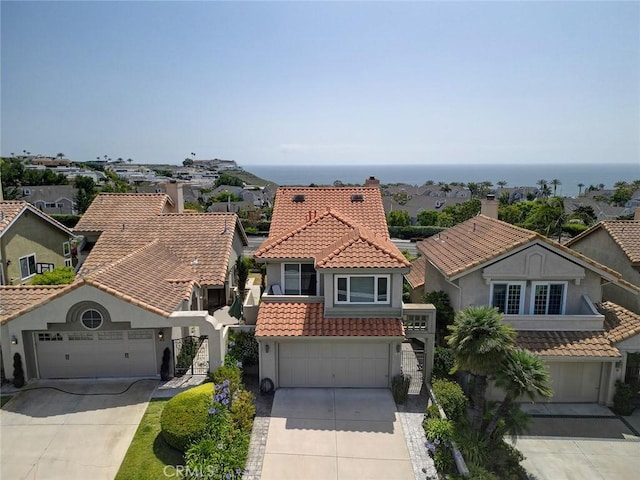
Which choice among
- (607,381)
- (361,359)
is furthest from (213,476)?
(607,381)

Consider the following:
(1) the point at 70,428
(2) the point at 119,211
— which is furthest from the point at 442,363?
(2) the point at 119,211

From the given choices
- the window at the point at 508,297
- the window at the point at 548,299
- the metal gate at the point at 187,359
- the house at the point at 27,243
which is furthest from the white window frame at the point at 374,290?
the house at the point at 27,243

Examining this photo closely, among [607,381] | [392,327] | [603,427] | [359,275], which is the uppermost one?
[359,275]

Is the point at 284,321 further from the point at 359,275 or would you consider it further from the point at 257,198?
the point at 257,198

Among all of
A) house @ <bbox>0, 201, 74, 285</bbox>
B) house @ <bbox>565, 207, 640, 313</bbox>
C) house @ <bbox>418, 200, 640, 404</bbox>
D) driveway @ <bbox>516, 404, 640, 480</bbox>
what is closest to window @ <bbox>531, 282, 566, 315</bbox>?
house @ <bbox>418, 200, 640, 404</bbox>

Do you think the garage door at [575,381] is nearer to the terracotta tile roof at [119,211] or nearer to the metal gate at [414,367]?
the metal gate at [414,367]

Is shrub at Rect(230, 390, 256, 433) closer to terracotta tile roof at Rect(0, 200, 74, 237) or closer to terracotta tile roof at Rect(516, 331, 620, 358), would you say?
terracotta tile roof at Rect(516, 331, 620, 358)
